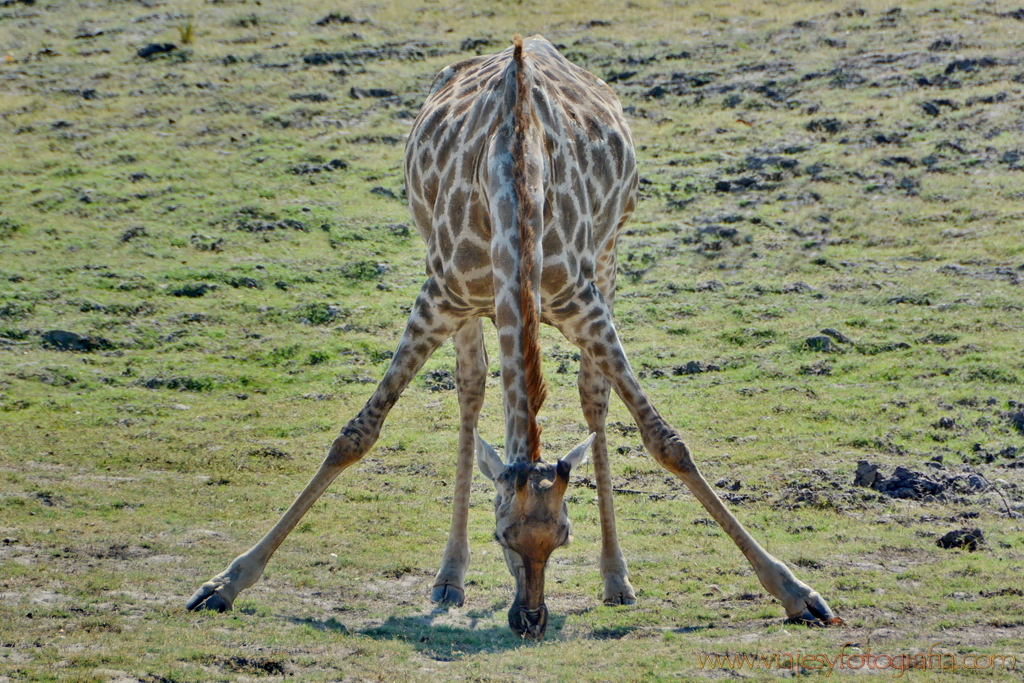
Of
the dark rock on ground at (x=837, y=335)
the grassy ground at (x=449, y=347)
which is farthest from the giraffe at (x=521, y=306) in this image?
the dark rock on ground at (x=837, y=335)

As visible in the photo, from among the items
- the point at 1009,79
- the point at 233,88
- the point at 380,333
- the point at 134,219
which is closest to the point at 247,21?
the point at 233,88

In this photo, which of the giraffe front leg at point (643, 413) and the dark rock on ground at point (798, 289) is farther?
the dark rock on ground at point (798, 289)

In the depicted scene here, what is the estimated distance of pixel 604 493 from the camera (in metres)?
7.38

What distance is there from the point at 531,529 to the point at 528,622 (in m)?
0.43

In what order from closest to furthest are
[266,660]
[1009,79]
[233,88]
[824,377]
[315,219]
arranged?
[266,660]
[824,377]
[315,219]
[1009,79]
[233,88]

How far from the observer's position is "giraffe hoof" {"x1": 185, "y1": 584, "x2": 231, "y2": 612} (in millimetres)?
6133

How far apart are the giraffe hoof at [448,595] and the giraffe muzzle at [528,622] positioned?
1512mm

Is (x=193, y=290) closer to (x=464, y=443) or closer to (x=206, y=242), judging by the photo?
(x=206, y=242)

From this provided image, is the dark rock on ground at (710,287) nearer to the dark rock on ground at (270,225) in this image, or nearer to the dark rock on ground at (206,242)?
the dark rock on ground at (270,225)

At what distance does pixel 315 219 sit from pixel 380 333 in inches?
106

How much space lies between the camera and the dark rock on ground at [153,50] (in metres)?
18.8

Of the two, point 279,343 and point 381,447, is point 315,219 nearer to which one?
point 279,343

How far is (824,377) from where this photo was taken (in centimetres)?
1049

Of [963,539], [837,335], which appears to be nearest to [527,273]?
[963,539]
